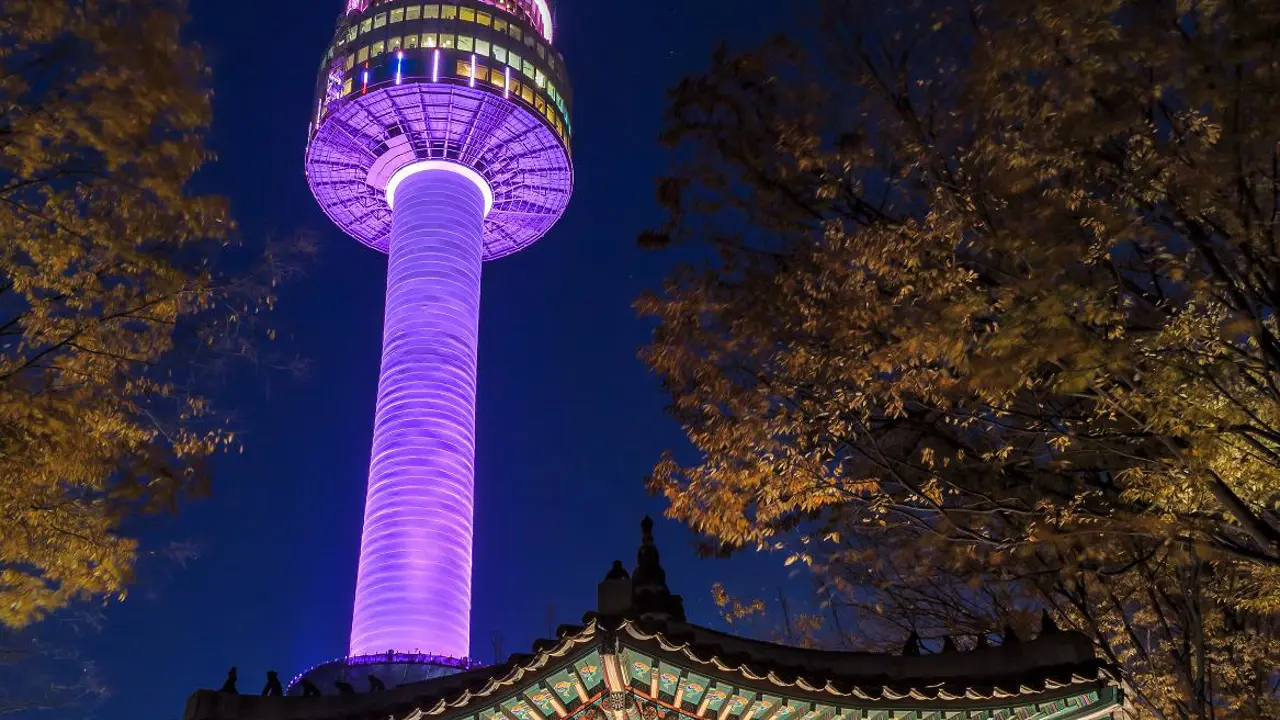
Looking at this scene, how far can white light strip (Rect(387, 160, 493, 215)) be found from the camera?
54000 millimetres

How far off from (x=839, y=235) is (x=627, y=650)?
473cm

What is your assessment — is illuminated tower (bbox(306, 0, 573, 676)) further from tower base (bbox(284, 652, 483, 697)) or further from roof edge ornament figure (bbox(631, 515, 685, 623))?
roof edge ornament figure (bbox(631, 515, 685, 623))

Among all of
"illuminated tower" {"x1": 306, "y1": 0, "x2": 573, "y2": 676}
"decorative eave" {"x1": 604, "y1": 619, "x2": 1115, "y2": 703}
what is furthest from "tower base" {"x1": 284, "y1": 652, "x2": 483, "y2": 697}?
"decorative eave" {"x1": 604, "y1": 619, "x2": 1115, "y2": 703}

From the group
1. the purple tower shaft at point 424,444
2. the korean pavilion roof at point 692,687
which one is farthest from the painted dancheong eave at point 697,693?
the purple tower shaft at point 424,444

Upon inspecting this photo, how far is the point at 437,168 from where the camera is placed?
53906 millimetres

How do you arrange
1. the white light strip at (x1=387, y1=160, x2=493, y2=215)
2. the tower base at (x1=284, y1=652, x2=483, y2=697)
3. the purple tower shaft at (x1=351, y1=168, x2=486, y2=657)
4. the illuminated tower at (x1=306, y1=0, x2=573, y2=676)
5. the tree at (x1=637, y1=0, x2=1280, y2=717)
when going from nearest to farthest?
the tree at (x1=637, y1=0, x2=1280, y2=717), the tower base at (x1=284, y1=652, x2=483, y2=697), the purple tower shaft at (x1=351, y1=168, x2=486, y2=657), the illuminated tower at (x1=306, y1=0, x2=573, y2=676), the white light strip at (x1=387, y1=160, x2=493, y2=215)

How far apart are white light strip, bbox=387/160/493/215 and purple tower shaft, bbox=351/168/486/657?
1401 millimetres

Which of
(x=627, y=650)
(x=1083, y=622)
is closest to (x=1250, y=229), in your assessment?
(x=627, y=650)

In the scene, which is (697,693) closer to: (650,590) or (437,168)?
(650,590)

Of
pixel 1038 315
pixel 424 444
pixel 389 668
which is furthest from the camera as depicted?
pixel 424 444

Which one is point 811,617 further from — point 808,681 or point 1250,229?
point 1250,229

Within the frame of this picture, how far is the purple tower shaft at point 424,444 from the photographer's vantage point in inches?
1607

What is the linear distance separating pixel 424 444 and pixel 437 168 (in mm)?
16845

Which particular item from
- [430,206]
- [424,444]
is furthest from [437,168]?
[424,444]
